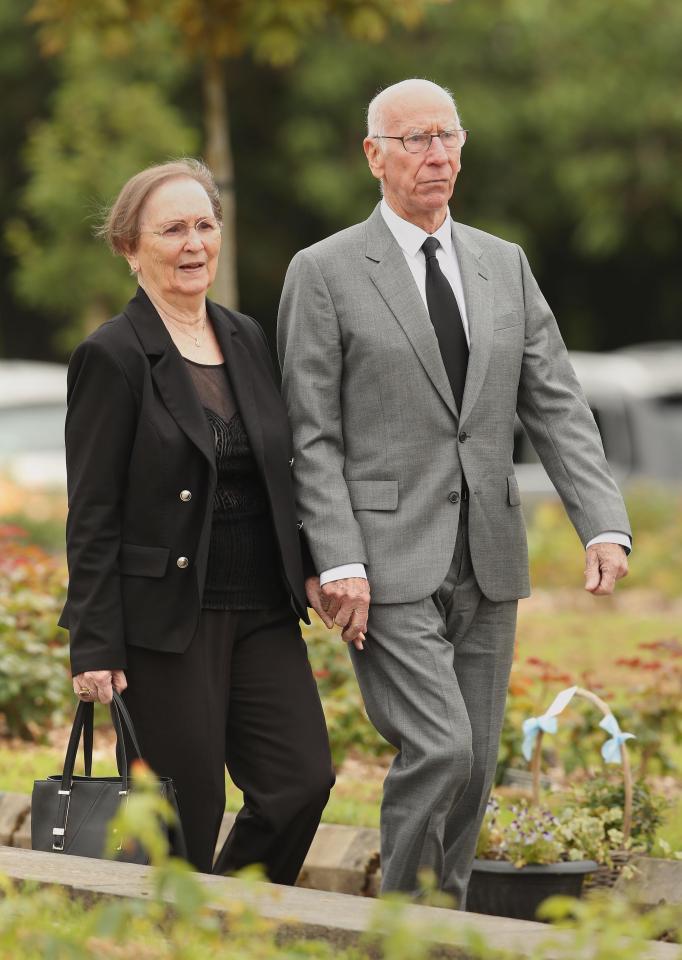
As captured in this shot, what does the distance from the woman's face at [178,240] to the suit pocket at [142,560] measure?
65 cm

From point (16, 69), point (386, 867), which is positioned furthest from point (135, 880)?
point (16, 69)

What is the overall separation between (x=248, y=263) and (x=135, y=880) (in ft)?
80.1

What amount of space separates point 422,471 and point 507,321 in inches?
18.6

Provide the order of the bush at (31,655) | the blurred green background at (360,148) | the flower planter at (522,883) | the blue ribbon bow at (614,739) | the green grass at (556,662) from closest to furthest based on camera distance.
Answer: the flower planter at (522,883) → the blue ribbon bow at (614,739) → the green grass at (556,662) → the bush at (31,655) → the blurred green background at (360,148)

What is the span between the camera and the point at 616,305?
99.0ft

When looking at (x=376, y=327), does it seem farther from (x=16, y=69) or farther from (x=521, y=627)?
(x=16, y=69)

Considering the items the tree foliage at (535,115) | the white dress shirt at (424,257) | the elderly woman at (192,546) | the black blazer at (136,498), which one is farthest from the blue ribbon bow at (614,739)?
the tree foliage at (535,115)

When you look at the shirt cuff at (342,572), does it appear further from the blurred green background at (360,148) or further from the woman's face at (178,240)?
the blurred green background at (360,148)

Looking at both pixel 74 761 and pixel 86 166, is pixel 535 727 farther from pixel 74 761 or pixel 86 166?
pixel 86 166

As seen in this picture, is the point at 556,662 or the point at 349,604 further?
the point at 556,662

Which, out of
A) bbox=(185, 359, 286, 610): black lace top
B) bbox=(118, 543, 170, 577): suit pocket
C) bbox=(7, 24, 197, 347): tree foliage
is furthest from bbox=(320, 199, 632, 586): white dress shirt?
bbox=(7, 24, 197, 347): tree foliage

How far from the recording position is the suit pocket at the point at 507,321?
180 inches

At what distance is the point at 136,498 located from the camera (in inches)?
168

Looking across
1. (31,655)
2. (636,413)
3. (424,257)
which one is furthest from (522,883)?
(636,413)
